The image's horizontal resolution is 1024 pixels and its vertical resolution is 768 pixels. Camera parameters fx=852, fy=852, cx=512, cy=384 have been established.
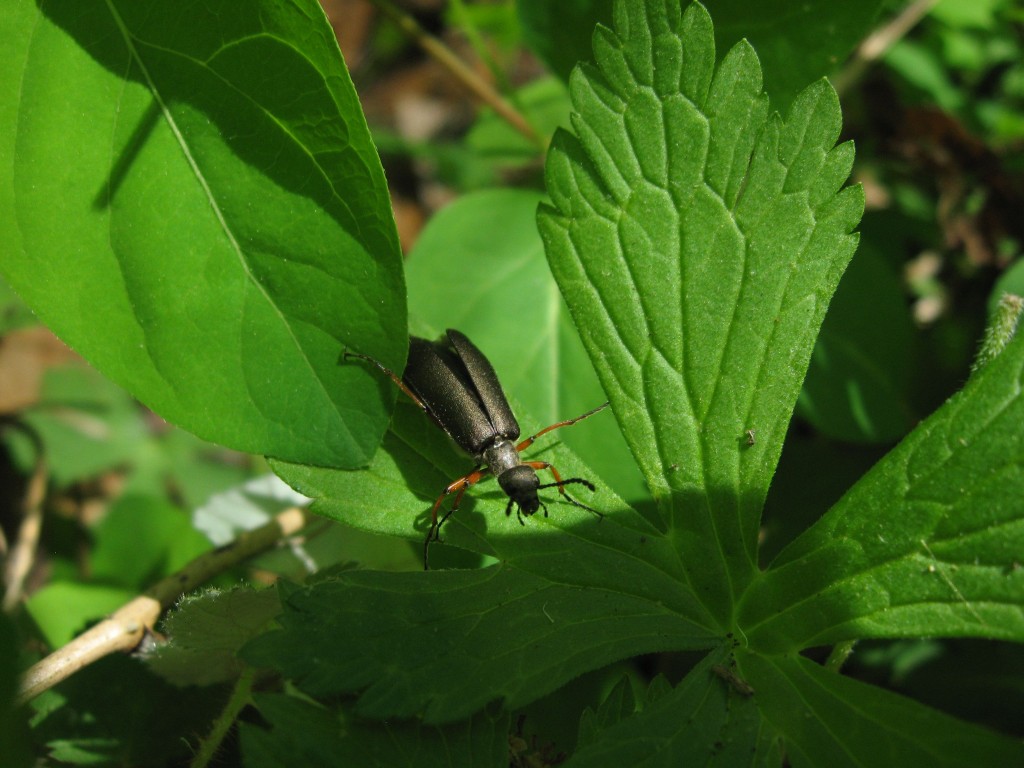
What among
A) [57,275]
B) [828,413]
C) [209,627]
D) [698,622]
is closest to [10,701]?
[209,627]

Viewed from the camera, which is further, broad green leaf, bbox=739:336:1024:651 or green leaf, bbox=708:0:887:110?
green leaf, bbox=708:0:887:110

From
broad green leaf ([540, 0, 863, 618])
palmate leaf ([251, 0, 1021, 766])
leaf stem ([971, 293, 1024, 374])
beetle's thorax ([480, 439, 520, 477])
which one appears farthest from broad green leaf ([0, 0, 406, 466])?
leaf stem ([971, 293, 1024, 374])

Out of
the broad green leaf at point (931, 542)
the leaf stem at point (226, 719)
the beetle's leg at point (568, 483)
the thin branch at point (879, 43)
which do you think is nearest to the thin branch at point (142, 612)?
the leaf stem at point (226, 719)

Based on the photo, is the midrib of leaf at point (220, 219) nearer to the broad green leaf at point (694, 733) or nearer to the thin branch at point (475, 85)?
the broad green leaf at point (694, 733)

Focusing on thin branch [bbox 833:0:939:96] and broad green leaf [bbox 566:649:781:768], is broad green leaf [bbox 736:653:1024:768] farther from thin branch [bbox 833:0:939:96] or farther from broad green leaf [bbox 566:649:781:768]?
thin branch [bbox 833:0:939:96]

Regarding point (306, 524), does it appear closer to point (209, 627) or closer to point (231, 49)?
point (209, 627)

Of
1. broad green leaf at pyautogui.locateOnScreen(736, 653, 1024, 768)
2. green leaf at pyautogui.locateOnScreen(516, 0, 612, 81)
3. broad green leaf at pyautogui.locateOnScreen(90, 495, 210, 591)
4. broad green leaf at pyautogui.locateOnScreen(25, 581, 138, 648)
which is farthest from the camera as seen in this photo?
broad green leaf at pyautogui.locateOnScreen(90, 495, 210, 591)
